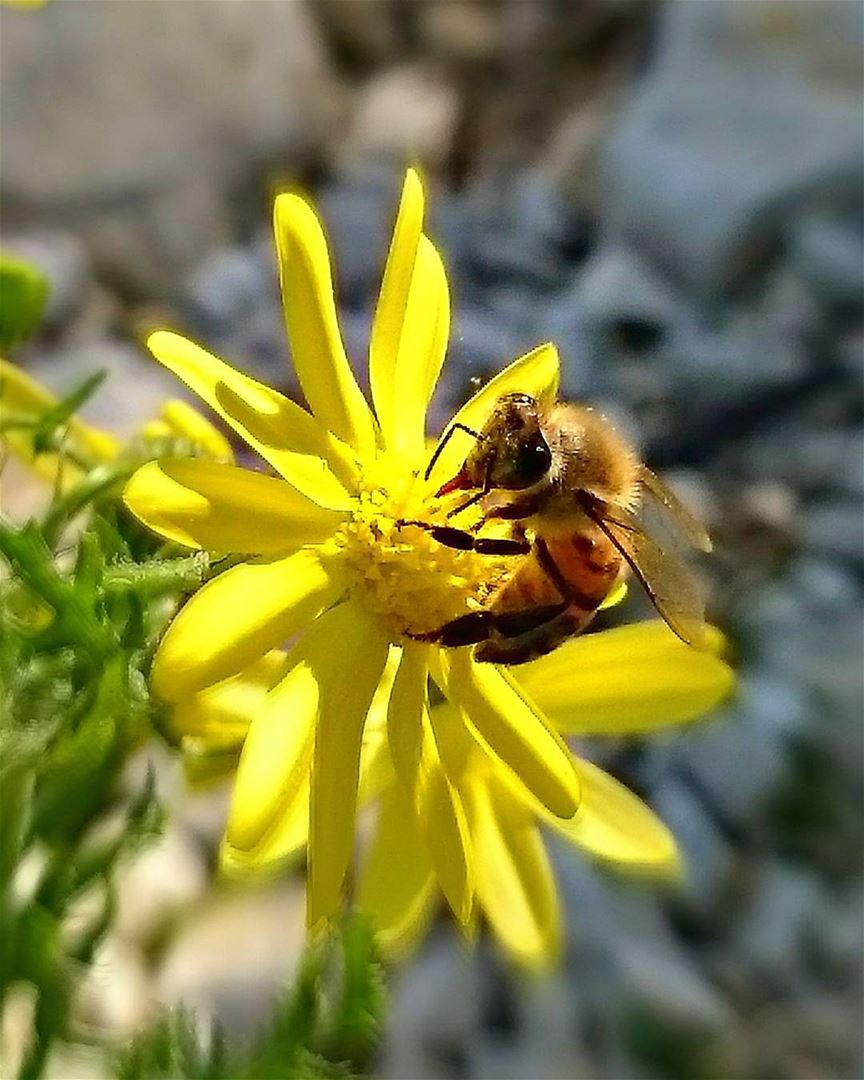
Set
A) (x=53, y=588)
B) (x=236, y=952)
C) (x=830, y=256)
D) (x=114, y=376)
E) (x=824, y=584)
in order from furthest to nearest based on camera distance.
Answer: (x=830, y=256) < (x=824, y=584) < (x=114, y=376) < (x=236, y=952) < (x=53, y=588)

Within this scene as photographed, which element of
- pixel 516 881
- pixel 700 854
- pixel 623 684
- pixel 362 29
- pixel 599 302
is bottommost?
pixel 700 854

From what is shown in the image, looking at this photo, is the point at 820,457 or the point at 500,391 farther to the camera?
the point at 820,457

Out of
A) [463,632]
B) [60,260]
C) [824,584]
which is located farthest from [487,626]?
[60,260]

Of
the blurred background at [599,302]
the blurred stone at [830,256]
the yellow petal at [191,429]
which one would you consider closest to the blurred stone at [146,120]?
the blurred background at [599,302]

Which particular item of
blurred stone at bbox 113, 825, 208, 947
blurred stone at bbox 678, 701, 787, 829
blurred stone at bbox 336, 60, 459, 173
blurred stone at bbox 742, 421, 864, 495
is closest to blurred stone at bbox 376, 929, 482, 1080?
blurred stone at bbox 113, 825, 208, 947

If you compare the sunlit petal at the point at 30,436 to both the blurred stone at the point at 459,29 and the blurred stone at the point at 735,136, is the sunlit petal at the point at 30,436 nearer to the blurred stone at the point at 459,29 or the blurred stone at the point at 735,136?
the blurred stone at the point at 735,136

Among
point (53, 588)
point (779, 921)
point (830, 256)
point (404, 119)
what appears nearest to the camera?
point (53, 588)

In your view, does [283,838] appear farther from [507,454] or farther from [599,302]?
[599,302]
